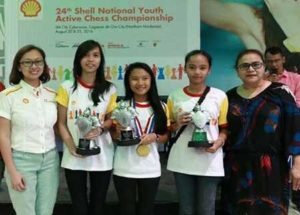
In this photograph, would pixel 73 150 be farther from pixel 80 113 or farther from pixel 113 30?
pixel 113 30

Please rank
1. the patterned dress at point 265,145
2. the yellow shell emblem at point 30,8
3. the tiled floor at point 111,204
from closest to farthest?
the patterned dress at point 265,145
the tiled floor at point 111,204
the yellow shell emblem at point 30,8

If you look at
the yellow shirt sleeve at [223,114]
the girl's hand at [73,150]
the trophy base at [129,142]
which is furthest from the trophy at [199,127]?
the girl's hand at [73,150]

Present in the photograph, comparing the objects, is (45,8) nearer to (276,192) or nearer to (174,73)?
(174,73)

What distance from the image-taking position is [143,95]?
287 cm

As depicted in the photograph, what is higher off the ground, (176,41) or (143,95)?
(176,41)

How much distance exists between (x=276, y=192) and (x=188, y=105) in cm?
76

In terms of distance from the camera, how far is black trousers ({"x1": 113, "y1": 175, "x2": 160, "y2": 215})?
2775 millimetres

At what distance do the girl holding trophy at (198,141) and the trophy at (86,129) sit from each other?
20.4 inches

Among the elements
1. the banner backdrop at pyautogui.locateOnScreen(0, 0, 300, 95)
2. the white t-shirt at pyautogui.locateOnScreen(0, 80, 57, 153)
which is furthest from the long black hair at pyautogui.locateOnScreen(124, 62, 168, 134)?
the banner backdrop at pyautogui.locateOnScreen(0, 0, 300, 95)

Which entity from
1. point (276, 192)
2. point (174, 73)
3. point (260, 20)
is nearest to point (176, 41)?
point (174, 73)

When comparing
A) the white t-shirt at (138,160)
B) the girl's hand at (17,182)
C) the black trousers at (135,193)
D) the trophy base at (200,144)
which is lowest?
the black trousers at (135,193)

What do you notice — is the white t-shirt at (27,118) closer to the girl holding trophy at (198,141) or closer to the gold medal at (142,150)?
the gold medal at (142,150)

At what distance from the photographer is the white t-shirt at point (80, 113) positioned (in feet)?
9.04

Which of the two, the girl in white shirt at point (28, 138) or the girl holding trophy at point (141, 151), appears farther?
the girl holding trophy at point (141, 151)
